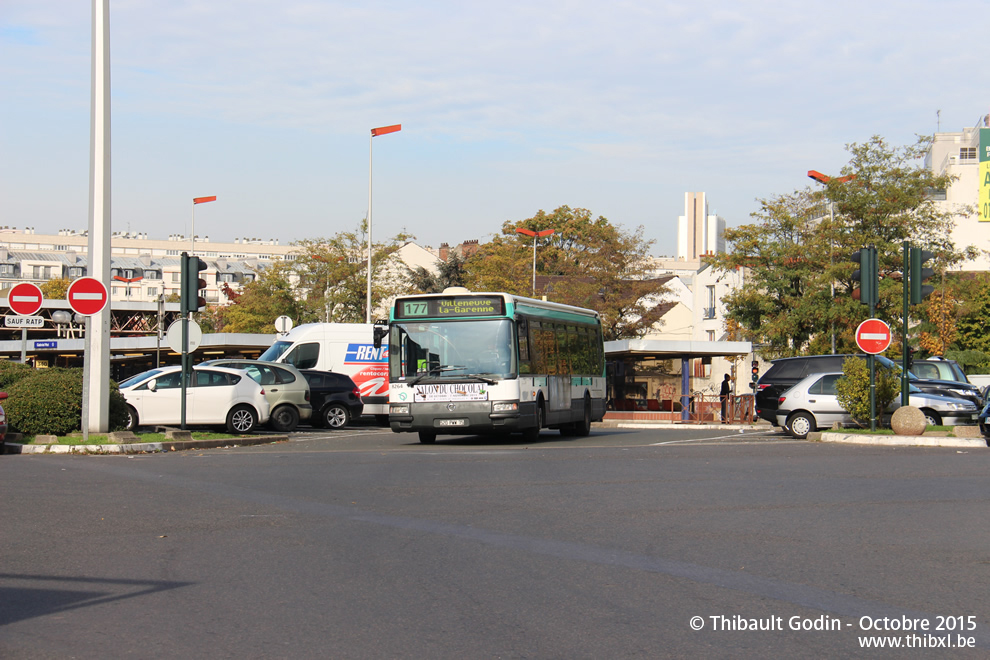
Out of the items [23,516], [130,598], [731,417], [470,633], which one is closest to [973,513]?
[470,633]

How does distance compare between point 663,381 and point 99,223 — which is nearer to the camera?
point 99,223

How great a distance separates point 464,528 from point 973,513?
4847 millimetres

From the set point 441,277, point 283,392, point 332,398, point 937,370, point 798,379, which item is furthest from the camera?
point 441,277

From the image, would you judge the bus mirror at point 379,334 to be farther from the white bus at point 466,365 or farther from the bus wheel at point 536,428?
the bus wheel at point 536,428

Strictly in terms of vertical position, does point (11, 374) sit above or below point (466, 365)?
below

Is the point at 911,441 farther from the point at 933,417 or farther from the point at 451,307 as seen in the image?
the point at 451,307

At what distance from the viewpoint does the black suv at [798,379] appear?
85.9ft

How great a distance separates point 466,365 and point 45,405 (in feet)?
24.3

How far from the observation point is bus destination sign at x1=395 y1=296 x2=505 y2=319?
21094 mm

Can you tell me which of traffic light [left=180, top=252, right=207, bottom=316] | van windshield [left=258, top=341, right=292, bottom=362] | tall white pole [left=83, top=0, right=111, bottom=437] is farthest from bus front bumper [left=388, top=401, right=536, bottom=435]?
van windshield [left=258, top=341, right=292, bottom=362]

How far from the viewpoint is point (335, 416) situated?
29.2 metres

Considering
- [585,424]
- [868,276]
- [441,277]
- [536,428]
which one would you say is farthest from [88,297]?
[441,277]

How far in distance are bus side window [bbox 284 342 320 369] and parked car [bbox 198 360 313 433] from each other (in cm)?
509

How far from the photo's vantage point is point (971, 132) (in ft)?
267
